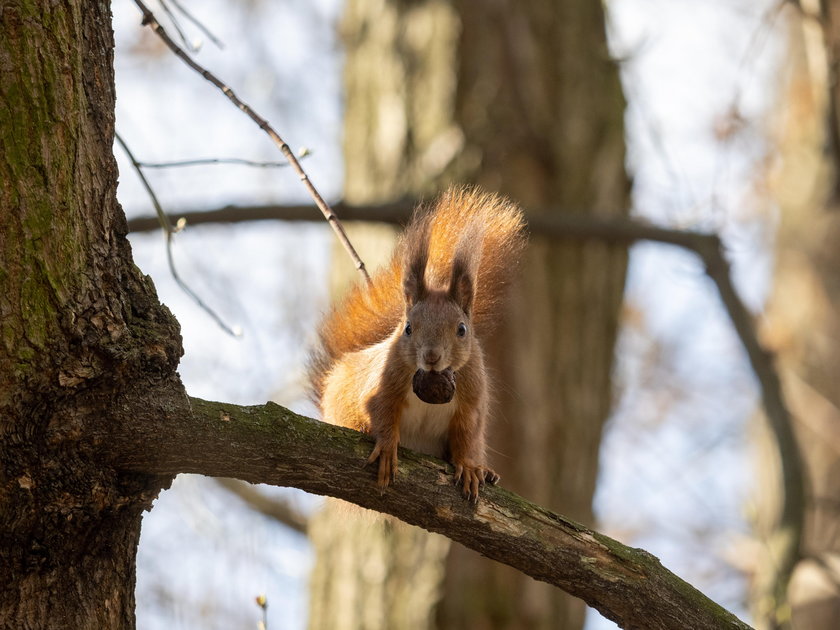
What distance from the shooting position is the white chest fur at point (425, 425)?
2.32m

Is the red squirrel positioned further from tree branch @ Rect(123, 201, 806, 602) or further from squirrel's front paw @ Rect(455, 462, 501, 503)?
tree branch @ Rect(123, 201, 806, 602)

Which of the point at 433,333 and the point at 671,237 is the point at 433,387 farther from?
the point at 671,237

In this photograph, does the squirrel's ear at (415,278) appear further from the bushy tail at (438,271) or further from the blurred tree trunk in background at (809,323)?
the blurred tree trunk in background at (809,323)

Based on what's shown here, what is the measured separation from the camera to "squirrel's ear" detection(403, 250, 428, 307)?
7.73ft

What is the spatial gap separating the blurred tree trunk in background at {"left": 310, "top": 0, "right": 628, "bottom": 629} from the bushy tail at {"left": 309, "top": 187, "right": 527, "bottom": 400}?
40.2 inches

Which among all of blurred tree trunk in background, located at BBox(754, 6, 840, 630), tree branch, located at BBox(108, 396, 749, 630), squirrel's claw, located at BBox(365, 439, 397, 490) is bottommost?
tree branch, located at BBox(108, 396, 749, 630)

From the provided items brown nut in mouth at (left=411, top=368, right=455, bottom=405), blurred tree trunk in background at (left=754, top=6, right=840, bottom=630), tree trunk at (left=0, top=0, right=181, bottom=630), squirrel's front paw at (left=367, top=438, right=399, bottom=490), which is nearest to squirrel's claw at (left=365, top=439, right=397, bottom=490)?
squirrel's front paw at (left=367, top=438, right=399, bottom=490)

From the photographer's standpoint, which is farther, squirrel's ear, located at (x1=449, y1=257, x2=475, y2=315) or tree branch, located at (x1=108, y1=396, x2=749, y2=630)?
squirrel's ear, located at (x1=449, y1=257, x2=475, y2=315)

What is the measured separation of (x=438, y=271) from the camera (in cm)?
244

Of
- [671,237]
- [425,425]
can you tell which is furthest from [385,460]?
[671,237]

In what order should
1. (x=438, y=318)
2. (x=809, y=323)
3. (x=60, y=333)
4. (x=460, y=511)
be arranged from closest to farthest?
1. (x=60, y=333)
2. (x=460, y=511)
3. (x=438, y=318)
4. (x=809, y=323)

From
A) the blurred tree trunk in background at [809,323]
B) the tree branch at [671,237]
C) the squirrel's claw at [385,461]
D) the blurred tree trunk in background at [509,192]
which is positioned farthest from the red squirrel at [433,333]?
the blurred tree trunk in background at [809,323]

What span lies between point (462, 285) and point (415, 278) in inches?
4.5

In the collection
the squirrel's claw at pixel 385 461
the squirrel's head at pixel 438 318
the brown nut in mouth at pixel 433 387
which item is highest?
the squirrel's head at pixel 438 318
